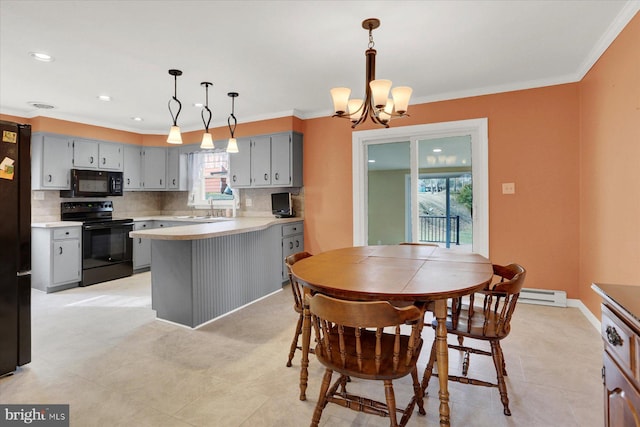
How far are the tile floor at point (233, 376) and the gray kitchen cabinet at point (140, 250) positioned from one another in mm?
1872

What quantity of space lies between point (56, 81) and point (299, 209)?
10.4ft

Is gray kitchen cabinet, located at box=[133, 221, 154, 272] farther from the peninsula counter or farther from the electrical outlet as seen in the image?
the electrical outlet

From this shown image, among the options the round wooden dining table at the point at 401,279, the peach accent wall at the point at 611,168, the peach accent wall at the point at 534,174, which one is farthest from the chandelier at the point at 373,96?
the peach accent wall at the point at 534,174

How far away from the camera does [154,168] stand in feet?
18.7

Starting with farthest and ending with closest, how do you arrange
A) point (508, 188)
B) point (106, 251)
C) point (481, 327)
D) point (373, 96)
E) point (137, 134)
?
point (137, 134) < point (106, 251) < point (508, 188) < point (373, 96) < point (481, 327)

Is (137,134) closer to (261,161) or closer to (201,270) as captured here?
(261,161)

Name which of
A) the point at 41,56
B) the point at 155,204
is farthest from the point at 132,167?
the point at 41,56

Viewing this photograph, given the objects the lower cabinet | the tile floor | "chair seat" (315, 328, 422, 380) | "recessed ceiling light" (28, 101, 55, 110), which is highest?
"recessed ceiling light" (28, 101, 55, 110)

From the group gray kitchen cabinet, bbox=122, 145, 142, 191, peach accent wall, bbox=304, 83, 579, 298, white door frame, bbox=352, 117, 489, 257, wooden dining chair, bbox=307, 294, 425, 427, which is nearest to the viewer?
wooden dining chair, bbox=307, 294, 425, 427

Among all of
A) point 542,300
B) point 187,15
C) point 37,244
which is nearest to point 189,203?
point 37,244

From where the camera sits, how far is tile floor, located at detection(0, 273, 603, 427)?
1782 mm

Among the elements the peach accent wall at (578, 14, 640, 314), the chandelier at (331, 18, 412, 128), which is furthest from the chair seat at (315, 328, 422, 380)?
the peach accent wall at (578, 14, 640, 314)

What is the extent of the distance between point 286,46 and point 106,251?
4.01 metres

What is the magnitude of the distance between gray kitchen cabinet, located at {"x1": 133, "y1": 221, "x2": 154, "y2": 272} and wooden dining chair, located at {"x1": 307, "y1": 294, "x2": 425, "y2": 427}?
15.2 ft
